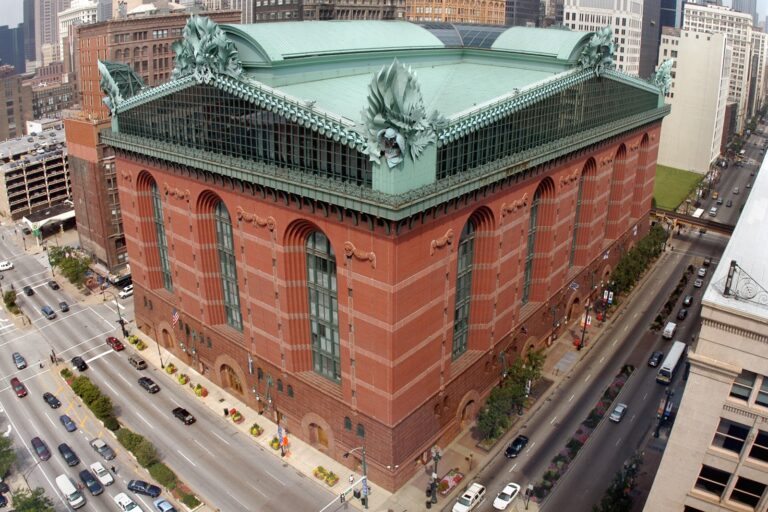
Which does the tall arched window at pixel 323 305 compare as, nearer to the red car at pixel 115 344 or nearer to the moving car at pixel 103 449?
the moving car at pixel 103 449

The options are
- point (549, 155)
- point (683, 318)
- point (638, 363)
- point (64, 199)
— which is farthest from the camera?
point (64, 199)

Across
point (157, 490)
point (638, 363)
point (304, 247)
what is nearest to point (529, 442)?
point (638, 363)

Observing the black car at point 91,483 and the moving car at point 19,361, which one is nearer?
the black car at point 91,483

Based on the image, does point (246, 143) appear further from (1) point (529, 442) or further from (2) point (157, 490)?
(1) point (529, 442)

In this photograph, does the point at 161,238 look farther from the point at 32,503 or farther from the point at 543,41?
the point at 543,41

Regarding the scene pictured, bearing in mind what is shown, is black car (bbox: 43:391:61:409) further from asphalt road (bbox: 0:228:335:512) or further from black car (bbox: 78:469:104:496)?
black car (bbox: 78:469:104:496)

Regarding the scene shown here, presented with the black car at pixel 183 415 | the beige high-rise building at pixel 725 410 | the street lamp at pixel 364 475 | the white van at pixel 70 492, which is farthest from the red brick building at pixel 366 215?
the beige high-rise building at pixel 725 410
